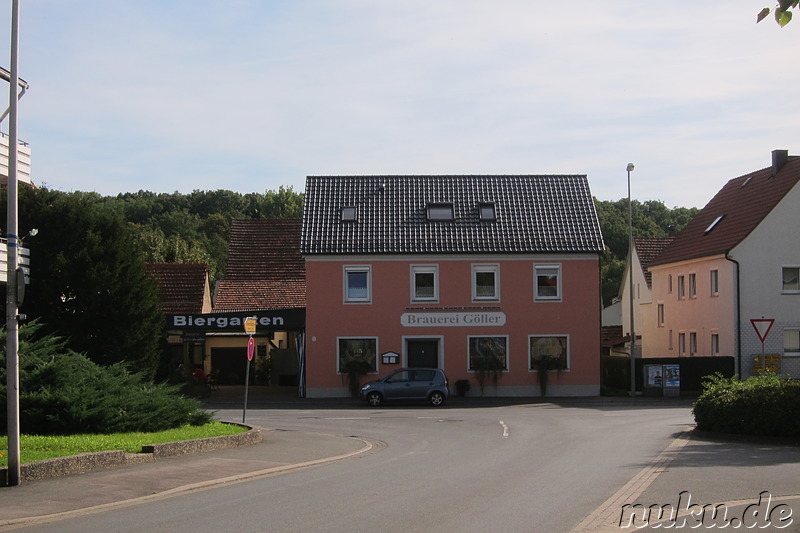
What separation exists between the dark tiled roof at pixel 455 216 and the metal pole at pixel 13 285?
26.7 metres

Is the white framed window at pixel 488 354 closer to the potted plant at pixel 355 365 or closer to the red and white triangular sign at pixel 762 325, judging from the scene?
the potted plant at pixel 355 365

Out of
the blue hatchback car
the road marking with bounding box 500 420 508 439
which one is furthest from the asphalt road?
the blue hatchback car

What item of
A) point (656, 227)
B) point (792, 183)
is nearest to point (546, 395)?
point (792, 183)

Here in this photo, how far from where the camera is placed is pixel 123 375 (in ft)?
72.3

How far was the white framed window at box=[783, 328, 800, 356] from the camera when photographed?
42.6 meters

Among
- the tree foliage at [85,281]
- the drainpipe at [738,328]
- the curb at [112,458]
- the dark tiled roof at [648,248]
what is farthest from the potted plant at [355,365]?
the dark tiled roof at [648,248]

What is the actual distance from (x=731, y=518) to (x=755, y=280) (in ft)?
112

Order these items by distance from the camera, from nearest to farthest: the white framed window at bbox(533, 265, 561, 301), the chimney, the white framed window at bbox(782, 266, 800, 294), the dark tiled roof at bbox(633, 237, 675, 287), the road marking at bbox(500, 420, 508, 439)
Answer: the road marking at bbox(500, 420, 508, 439), the white framed window at bbox(533, 265, 561, 301), the white framed window at bbox(782, 266, 800, 294), the chimney, the dark tiled roof at bbox(633, 237, 675, 287)

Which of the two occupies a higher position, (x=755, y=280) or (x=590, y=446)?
(x=755, y=280)

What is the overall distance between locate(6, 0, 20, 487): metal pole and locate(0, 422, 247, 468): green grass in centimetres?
86

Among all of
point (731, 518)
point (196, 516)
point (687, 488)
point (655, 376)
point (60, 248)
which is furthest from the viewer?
point (655, 376)

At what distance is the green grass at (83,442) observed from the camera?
51.5 ft

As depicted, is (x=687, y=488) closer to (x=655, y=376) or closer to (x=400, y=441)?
(x=400, y=441)

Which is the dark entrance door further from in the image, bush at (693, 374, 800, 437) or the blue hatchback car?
bush at (693, 374, 800, 437)
